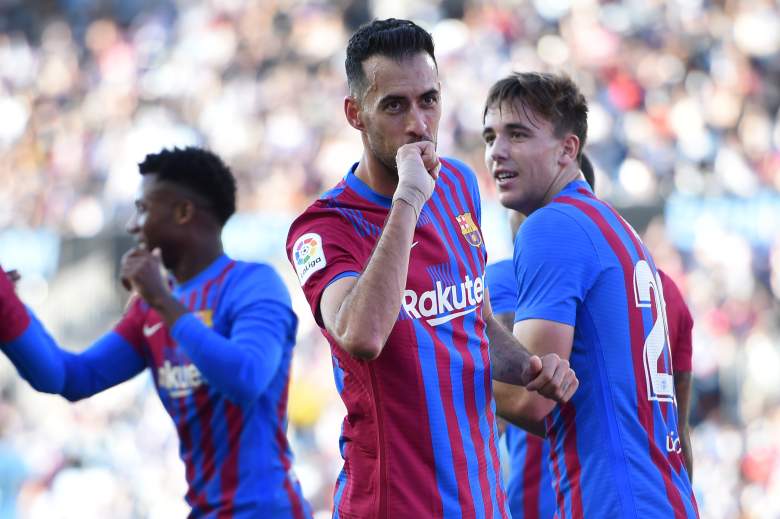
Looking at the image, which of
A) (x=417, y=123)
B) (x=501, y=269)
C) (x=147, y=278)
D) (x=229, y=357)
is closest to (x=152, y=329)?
(x=147, y=278)

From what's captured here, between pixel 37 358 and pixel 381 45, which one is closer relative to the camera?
pixel 381 45

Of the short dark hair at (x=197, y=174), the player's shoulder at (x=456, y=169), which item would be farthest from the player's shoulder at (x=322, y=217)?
the short dark hair at (x=197, y=174)

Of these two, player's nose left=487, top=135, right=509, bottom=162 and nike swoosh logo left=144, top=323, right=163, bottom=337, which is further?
nike swoosh logo left=144, top=323, right=163, bottom=337

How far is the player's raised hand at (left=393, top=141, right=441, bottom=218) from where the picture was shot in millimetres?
3623

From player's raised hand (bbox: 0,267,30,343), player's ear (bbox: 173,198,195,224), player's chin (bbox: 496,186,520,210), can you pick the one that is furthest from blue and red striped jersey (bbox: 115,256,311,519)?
player's chin (bbox: 496,186,520,210)

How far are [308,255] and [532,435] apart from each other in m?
1.68

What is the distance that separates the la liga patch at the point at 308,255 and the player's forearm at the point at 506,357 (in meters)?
0.67

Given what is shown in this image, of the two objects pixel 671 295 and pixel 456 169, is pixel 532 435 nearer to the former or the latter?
pixel 671 295

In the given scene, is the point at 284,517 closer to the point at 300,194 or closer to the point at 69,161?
the point at 300,194

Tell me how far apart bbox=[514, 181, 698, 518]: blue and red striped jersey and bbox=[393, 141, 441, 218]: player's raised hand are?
557 mm

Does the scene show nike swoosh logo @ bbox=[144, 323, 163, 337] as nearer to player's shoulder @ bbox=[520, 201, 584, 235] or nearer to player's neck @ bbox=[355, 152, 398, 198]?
player's neck @ bbox=[355, 152, 398, 198]

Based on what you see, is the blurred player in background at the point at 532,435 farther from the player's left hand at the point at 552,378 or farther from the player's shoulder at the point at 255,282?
the player's left hand at the point at 552,378

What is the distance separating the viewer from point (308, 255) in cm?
378

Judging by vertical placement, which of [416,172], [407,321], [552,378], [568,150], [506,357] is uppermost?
[568,150]
